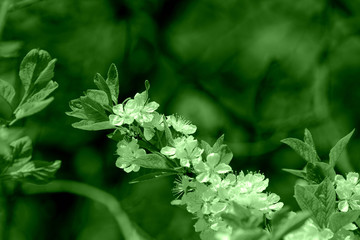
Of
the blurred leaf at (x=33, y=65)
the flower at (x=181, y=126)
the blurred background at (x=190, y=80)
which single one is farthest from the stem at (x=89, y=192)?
the blurred leaf at (x=33, y=65)

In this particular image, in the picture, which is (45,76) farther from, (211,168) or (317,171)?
(317,171)

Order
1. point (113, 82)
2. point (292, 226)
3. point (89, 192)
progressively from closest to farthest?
point (292, 226) < point (113, 82) < point (89, 192)

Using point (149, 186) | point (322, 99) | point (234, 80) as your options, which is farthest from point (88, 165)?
point (322, 99)

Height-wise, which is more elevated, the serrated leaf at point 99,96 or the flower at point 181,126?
the serrated leaf at point 99,96

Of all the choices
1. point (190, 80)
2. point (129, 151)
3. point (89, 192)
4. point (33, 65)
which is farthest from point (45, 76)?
point (190, 80)

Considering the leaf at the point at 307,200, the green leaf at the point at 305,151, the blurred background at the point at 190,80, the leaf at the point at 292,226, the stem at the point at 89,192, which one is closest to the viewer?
the leaf at the point at 292,226

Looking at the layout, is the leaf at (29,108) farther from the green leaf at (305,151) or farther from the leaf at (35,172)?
the green leaf at (305,151)

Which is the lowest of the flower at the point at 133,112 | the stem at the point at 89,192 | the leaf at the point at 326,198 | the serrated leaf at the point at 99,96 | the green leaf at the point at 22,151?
the stem at the point at 89,192

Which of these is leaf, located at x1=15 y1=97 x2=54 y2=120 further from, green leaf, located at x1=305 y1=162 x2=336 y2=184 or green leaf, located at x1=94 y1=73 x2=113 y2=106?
green leaf, located at x1=305 y1=162 x2=336 y2=184

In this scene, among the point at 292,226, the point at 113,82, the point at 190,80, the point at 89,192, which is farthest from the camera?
the point at 190,80
